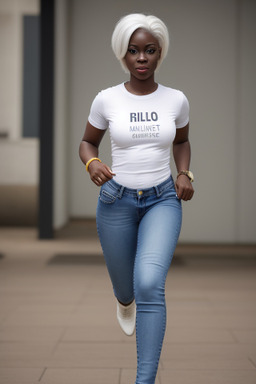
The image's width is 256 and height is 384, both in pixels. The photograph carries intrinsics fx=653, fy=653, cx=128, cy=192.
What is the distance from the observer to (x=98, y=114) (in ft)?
8.82

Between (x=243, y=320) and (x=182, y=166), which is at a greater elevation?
(x=182, y=166)

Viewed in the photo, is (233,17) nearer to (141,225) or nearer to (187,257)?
(187,257)

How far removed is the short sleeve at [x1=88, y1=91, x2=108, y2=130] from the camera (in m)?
2.66

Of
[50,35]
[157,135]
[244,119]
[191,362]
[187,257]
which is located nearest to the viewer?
[157,135]

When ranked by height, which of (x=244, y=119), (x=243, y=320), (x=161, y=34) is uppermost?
(x=161, y=34)

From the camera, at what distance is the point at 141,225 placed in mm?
2602

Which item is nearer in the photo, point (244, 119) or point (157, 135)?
point (157, 135)

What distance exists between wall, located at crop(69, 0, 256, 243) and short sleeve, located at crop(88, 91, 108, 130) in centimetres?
530

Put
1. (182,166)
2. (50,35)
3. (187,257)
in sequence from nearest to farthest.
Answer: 1. (182,166)
2. (187,257)
3. (50,35)

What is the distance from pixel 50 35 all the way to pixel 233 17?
8.81ft

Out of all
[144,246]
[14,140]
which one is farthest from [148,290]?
[14,140]

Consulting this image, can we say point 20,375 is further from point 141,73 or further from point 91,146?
point 141,73

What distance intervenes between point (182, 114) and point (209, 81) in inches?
220

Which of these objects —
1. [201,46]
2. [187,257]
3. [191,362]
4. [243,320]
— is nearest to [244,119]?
[201,46]
